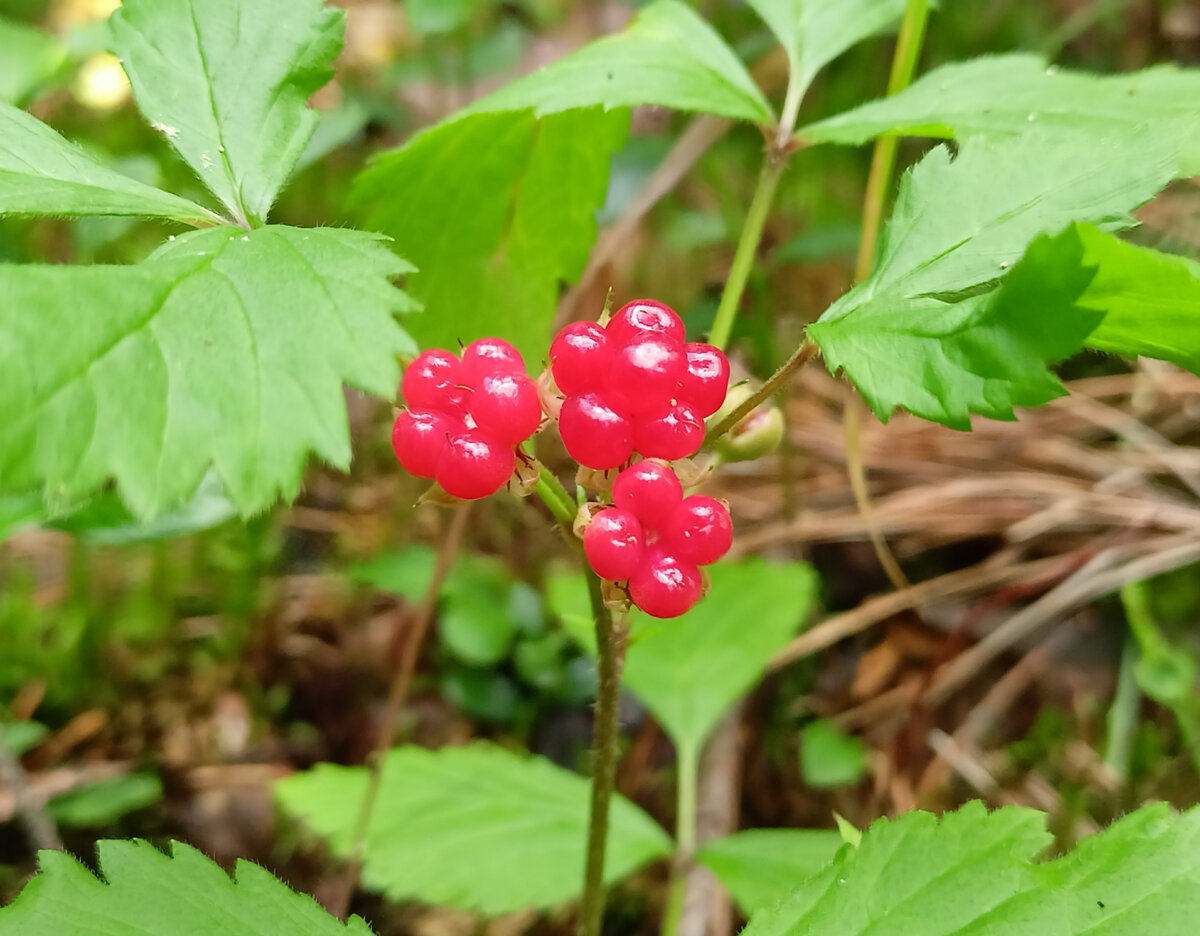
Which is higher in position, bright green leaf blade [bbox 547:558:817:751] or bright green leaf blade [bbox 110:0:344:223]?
bright green leaf blade [bbox 110:0:344:223]

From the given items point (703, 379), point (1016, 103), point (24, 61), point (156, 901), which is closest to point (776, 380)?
point (703, 379)

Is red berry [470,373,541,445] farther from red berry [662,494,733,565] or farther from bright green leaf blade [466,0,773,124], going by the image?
bright green leaf blade [466,0,773,124]

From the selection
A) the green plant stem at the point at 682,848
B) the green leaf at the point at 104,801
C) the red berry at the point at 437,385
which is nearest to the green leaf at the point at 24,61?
the green leaf at the point at 104,801

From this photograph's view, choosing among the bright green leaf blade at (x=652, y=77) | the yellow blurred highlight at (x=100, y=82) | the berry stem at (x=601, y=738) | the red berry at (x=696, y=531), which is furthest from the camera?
the yellow blurred highlight at (x=100, y=82)

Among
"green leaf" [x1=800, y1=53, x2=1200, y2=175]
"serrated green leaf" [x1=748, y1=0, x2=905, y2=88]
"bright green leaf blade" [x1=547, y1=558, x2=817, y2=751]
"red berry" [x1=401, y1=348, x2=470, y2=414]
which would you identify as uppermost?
"serrated green leaf" [x1=748, y1=0, x2=905, y2=88]

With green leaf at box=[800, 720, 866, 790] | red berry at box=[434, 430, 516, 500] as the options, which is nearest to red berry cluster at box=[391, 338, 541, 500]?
red berry at box=[434, 430, 516, 500]

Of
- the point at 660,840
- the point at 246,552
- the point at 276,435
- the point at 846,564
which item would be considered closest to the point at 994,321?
the point at 276,435

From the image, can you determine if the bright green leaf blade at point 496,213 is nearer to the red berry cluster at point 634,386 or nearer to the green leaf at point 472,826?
the red berry cluster at point 634,386
